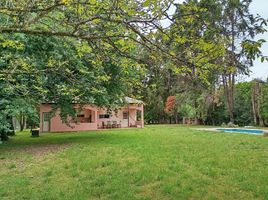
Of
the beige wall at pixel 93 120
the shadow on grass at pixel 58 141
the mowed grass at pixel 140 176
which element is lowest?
the mowed grass at pixel 140 176

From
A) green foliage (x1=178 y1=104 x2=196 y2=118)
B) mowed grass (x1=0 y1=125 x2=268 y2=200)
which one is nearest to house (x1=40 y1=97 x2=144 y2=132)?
green foliage (x1=178 y1=104 x2=196 y2=118)

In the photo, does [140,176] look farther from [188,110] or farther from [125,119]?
[188,110]

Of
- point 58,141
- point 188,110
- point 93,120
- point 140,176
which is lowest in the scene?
point 140,176

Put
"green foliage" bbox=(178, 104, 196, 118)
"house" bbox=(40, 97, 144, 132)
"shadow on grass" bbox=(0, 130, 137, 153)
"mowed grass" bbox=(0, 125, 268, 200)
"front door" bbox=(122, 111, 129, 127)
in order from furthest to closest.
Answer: "green foliage" bbox=(178, 104, 196, 118)
"front door" bbox=(122, 111, 129, 127)
"house" bbox=(40, 97, 144, 132)
"shadow on grass" bbox=(0, 130, 137, 153)
"mowed grass" bbox=(0, 125, 268, 200)

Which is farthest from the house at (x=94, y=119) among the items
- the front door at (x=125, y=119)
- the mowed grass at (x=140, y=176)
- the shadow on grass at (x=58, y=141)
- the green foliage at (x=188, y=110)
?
the mowed grass at (x=140, y=176)

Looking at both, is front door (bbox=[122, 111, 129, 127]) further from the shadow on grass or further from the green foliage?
the shadow on grass

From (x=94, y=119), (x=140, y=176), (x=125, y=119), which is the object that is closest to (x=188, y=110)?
(x=125, y=119)

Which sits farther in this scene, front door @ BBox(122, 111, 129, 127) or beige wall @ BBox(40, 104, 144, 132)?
front door @ BBox(122, 111, 129, 127)

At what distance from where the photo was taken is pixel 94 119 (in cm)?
2823

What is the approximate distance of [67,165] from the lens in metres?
9.06

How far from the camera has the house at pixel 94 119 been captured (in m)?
26.1

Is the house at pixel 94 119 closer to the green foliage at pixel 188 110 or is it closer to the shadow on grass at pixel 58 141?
the green foliage at pixel 188 110

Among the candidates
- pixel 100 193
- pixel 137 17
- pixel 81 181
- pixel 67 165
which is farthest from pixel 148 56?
pixel 67 165

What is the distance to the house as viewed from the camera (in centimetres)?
2609
